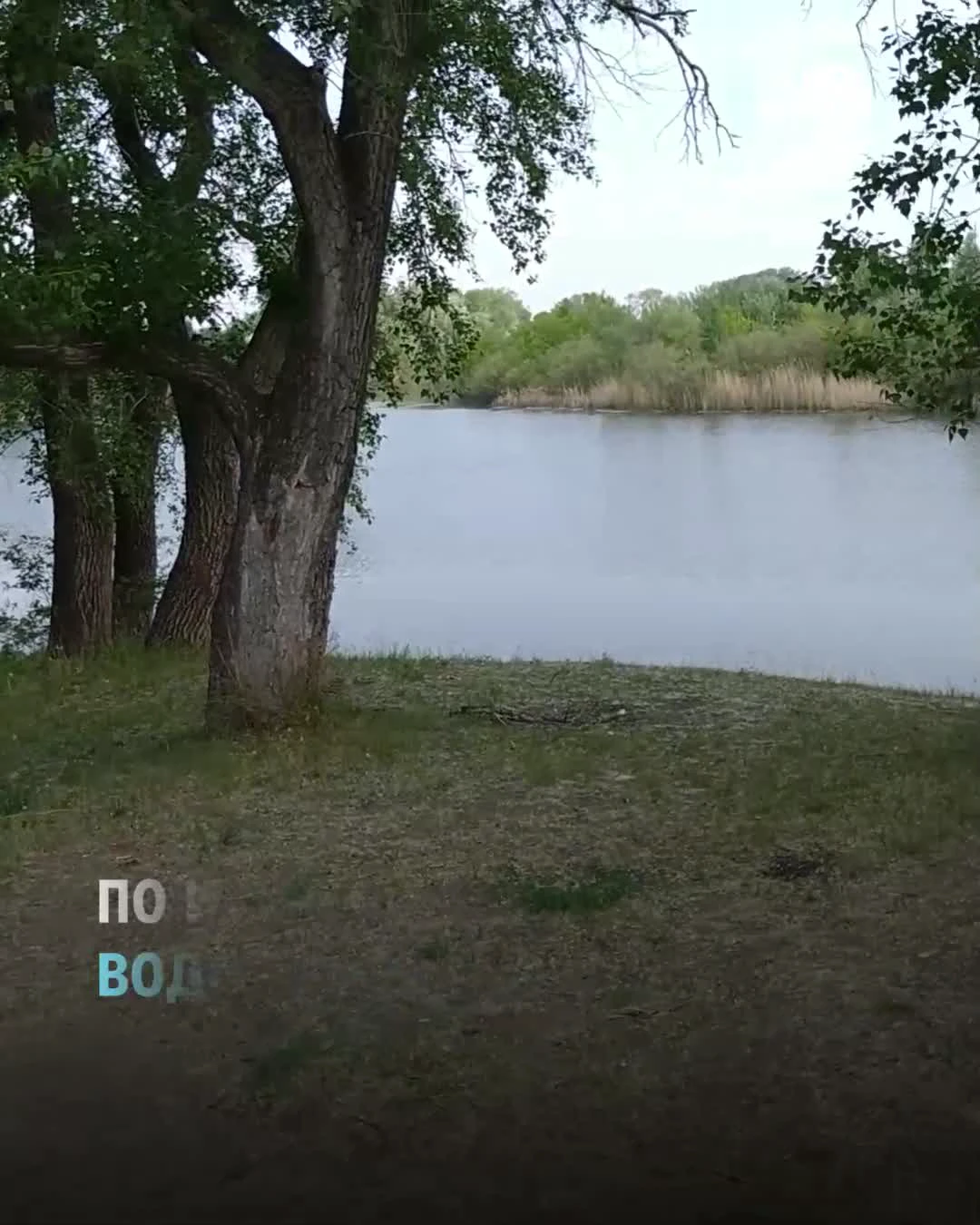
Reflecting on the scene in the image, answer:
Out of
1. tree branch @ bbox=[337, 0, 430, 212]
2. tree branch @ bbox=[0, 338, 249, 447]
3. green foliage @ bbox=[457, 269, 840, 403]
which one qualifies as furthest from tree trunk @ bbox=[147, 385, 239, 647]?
green foliage @ bbox=[457, 269, 840, 403]

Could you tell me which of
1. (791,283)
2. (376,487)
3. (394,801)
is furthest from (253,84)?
(376,487)

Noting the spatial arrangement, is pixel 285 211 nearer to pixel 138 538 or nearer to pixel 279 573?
pixel 279 573

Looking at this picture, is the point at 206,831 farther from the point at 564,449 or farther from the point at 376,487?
the point at 564,449

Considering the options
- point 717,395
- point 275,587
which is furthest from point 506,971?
point 717,395

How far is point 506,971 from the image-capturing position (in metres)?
3.51

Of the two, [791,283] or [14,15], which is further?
[791,283]

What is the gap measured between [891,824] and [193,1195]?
2680 millimetres

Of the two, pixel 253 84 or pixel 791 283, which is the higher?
pixel 253 84

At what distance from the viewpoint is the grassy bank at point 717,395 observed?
21.1m

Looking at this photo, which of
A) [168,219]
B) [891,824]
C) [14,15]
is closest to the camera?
[891,824]

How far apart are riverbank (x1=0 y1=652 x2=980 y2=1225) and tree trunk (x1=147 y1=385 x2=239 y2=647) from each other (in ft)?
8.46

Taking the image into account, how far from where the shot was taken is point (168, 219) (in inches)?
236

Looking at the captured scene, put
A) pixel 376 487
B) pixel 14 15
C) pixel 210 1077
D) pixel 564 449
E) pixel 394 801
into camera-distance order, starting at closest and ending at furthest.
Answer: pixel 210 1077, pixel 394 801, pixel 14 15, pixel 376 487, pixel 564 449

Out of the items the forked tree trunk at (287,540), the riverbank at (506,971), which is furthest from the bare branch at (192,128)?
the riverbank at (506,971)
